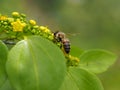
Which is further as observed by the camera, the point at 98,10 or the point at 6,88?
the point at 98,10

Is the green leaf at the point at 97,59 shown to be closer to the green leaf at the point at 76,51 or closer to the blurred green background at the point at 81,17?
the green leaf at the point at 76,51

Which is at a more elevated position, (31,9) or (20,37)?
(31,9)

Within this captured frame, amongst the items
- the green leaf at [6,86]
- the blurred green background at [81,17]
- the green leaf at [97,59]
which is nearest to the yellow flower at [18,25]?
the green leaf at [6,86]

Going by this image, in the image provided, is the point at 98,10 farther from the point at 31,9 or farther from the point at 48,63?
the point at 48,63

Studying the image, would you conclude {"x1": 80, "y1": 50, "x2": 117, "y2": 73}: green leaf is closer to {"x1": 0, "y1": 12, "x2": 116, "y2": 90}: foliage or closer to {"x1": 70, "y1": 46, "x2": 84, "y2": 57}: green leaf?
{"x1": 70, "y1": 46, "x2": 84, "y2": 57}: green leaf

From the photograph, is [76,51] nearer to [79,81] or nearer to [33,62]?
[79,81]

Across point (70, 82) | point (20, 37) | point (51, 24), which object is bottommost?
point (70, 82)

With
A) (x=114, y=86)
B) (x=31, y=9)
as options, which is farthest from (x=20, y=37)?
(x=31, y=9)
